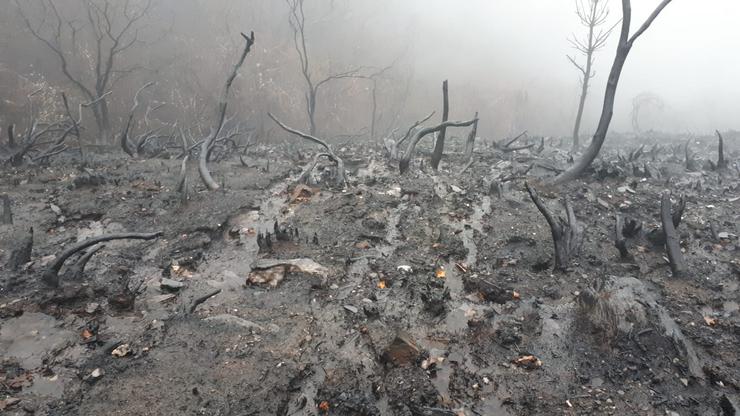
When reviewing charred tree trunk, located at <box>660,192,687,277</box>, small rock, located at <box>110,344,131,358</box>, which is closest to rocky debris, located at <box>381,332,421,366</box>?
small rock, located at <box>110,344,131,358</box>

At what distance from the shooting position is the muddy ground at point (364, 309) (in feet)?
7.41

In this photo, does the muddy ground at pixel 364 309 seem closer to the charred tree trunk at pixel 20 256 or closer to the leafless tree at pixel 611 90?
the charred tree trunk at pixel 20 256

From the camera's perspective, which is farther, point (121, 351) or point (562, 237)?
point (562, 237)

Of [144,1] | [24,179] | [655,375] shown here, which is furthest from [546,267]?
[144,1]

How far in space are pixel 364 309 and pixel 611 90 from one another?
204 inches

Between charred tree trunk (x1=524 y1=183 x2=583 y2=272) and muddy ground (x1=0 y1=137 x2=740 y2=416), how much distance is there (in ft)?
0.39

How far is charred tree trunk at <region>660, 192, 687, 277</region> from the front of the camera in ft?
11.6

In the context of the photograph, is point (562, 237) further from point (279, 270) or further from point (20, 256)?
point (20, 256)

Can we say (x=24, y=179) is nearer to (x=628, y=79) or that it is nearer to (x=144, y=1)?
(x=144, y=1)

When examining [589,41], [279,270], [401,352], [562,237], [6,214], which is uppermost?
[589,41]

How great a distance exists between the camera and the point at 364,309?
3.04 m

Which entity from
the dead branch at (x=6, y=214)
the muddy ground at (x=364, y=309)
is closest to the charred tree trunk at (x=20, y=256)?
the muddy ground at (x=364, y=309)

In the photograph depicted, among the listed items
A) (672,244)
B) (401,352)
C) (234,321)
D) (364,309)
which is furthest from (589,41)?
(234,321)

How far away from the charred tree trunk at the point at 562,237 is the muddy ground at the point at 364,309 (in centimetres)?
12
